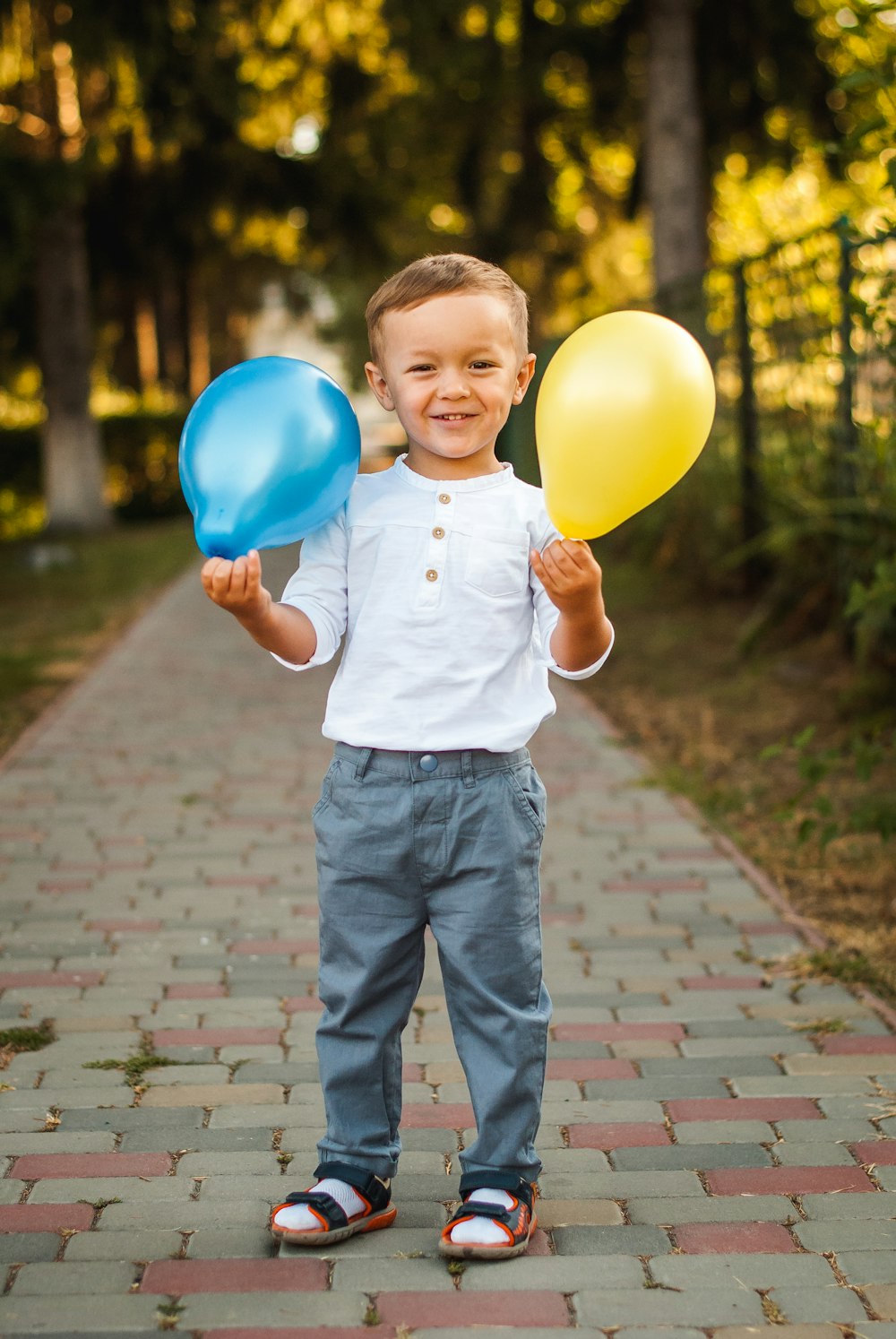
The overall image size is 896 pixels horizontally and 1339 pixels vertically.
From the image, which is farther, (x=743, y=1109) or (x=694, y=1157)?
(x=743, y=1109)

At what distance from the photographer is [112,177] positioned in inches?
739

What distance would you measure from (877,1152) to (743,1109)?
302mm

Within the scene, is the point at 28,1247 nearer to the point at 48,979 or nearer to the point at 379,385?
the point at 48,979

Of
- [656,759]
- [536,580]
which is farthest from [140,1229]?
[656,759]

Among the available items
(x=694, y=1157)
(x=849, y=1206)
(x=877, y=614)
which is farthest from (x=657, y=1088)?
(x=877, y=614)

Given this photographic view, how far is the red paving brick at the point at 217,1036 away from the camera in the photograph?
345 cm

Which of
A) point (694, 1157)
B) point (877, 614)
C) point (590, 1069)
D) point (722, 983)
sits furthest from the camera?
point (877, 614)

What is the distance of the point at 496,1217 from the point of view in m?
2.51

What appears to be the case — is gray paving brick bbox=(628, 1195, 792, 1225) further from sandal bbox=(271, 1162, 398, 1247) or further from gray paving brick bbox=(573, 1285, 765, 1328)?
sandal bbox=(271, 1162, 398, 1247)

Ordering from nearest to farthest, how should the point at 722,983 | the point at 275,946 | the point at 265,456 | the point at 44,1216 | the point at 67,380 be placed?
the point at 265,456
the point at 44,1216
the point at 722,983
the point at 275,946
the point at 67,380

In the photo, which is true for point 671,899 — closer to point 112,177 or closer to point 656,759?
point 656,759

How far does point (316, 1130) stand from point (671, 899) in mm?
1803

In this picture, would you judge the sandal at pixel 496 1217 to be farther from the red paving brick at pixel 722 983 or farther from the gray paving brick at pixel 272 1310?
the red paving brick at pixel 722 983

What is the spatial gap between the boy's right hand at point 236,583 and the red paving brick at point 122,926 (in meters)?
2.14
